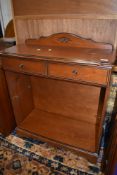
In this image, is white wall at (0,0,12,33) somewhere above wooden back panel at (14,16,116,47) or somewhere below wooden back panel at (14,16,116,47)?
above

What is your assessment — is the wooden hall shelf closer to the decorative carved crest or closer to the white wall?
the decorative carved crest

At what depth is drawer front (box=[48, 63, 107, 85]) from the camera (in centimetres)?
88

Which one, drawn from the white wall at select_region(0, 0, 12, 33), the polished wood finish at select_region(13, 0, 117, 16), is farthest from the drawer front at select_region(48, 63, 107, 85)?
the white wall at select_region(0, 0, 12, 33)

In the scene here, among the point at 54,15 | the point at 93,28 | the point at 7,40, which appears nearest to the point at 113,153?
the point at 93,28

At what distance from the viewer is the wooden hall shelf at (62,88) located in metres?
0.94

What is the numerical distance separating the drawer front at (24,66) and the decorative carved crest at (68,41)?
1.12 feet

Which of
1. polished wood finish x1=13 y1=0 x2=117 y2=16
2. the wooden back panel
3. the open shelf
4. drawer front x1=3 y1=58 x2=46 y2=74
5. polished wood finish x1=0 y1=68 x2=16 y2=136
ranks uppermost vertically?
polished wood finish x1=13 y1=0 x2=117 y2=16

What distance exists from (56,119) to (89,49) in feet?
2.84

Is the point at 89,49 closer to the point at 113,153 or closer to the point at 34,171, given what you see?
the point at 113,153

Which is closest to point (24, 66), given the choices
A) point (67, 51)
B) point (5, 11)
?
point (67, 51)

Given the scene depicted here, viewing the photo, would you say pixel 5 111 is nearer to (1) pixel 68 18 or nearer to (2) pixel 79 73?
(2) pixel 79 73

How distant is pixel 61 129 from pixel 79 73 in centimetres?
77

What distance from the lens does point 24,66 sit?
42.9 inches

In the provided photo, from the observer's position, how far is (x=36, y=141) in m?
1.47
